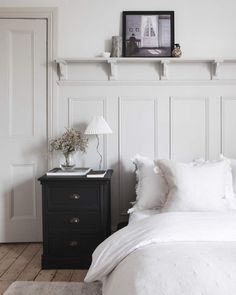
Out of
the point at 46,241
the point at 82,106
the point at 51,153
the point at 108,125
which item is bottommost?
the point at 46,241

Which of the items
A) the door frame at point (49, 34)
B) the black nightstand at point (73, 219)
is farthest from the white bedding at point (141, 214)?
the door frame at point (49, 34)

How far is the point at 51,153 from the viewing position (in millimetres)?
2945

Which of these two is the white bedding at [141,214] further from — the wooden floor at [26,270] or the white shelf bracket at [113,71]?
the white shelf bracket at [113,71]

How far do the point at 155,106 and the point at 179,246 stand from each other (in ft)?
5.69

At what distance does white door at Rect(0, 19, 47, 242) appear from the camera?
2.95 metres

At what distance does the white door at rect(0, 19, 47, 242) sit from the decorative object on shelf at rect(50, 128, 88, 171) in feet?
1.13

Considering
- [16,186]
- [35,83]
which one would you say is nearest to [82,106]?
[35,83]

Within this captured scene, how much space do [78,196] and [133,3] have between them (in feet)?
6.33

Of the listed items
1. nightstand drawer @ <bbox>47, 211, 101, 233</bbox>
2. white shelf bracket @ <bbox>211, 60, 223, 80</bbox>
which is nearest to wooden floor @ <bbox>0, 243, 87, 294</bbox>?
nightstand drawer @ <bbox>47, 211, 101, 233</bbox>

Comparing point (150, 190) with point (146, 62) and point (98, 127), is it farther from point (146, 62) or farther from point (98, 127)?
point (146, 62)

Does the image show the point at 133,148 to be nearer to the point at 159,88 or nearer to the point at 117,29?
the point at 159,88

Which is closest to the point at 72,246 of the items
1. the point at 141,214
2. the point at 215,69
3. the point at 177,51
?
the point at 141,214

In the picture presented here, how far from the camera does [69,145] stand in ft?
8.71

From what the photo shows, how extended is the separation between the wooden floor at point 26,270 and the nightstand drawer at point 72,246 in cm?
13
